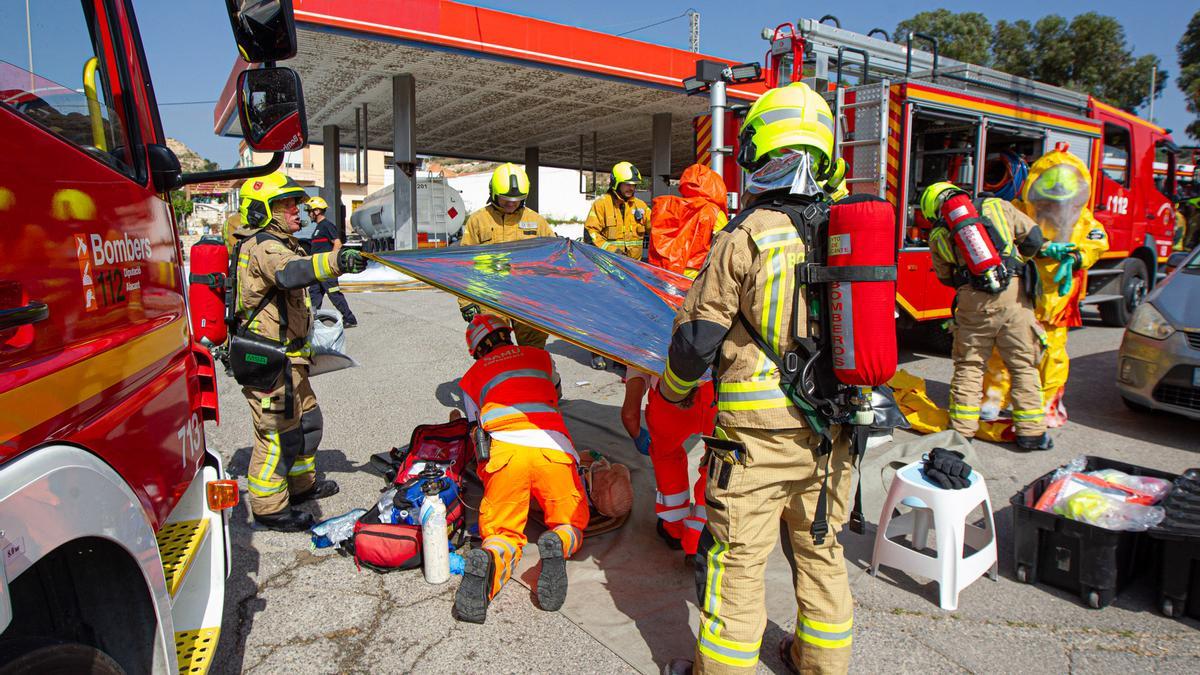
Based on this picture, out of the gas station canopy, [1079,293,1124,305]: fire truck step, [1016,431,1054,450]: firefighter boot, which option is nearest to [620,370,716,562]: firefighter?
[1016,431,1054,450]: firefighter boot

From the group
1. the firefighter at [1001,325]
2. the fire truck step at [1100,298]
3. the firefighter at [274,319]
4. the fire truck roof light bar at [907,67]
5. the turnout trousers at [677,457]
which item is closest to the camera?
the turnout trousers at [677,457]

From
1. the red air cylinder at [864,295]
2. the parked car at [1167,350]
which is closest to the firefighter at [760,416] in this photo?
the red air cylinder at [864,295]

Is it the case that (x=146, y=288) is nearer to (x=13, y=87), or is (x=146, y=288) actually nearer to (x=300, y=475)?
(x=13, y=87)

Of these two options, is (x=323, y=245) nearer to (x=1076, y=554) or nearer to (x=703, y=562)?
(x=703, y=562)

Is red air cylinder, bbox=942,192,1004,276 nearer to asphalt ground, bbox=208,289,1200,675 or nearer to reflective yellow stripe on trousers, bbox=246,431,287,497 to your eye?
asphalt ground, bbox=208,289,1200,675

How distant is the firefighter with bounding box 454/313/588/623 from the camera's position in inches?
120

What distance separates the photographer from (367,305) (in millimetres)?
11352

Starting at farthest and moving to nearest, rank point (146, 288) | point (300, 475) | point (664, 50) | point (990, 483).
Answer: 1. point (664, 50)
2. point (990, 483)
3. point (300, 475)
4. point (146, 288)

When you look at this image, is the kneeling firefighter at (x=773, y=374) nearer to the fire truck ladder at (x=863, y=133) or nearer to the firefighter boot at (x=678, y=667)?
the firefighter boot at (x=678, y=667)

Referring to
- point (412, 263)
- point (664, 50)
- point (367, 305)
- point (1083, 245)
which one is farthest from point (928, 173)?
point (367, 305)

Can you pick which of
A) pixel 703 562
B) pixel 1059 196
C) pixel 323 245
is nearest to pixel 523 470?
pixel 703 562

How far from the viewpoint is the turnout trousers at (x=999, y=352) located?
16.5ft

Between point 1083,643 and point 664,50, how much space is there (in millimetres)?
12150

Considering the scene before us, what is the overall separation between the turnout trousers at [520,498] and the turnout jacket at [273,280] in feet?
4.25
